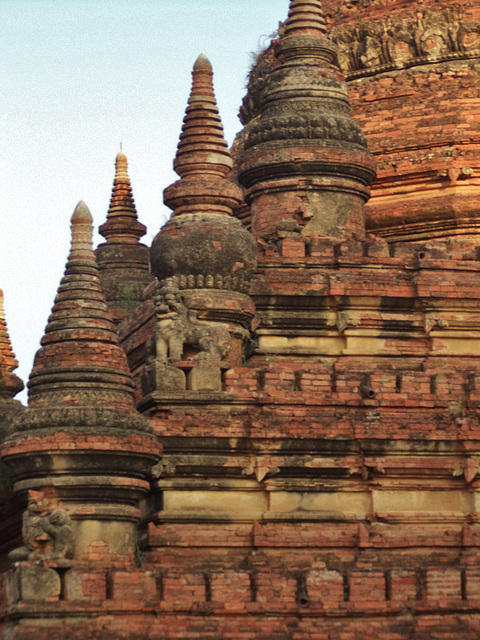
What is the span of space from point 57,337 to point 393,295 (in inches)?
235

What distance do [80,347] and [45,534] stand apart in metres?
2.95

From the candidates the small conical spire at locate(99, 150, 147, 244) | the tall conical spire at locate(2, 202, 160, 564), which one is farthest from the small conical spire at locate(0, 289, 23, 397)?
the tall conical spire at locate(2, 202, 160, 564)

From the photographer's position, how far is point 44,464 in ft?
81.1

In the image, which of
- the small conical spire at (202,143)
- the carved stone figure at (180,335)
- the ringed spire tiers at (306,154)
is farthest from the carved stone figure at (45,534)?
the ringed spire tiers at (306,154)

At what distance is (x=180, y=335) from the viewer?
1075 inches

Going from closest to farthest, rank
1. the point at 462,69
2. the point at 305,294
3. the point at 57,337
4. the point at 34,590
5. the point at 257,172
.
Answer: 1. the point at 34,590
2. the point at 57,337
3. the point at 305,294
4. the point at 257,172
5. the point at 462,69

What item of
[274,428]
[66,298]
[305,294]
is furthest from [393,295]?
[66,298]

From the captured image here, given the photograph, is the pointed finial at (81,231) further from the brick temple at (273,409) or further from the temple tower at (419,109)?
the temple tower at (419,109)

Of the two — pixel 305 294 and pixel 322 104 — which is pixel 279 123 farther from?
pixel 305 294

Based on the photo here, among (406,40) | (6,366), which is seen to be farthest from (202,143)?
(6,366)

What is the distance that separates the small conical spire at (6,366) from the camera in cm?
3453

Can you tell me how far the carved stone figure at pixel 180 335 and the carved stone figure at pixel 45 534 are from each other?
11.9 ft

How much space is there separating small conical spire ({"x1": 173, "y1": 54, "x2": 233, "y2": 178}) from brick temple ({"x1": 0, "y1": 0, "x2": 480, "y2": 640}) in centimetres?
4

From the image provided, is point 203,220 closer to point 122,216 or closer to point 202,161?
point 202,161
